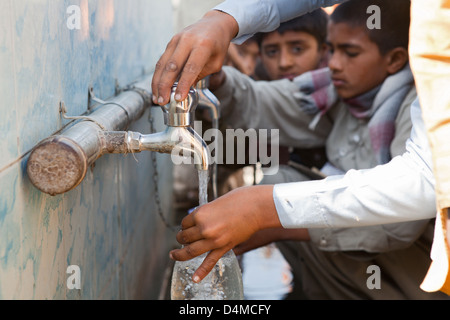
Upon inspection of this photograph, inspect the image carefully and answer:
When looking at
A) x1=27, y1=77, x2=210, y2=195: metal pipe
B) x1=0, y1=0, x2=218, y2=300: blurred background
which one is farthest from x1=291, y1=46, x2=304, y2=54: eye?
x1=27, y1=77, x2=210, y2=195: metal pipe

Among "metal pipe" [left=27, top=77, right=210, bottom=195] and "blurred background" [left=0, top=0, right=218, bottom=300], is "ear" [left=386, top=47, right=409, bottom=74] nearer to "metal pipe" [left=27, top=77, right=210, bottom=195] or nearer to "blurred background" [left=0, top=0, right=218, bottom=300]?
"blurred background" [left=0, top=0, right=218, bottom=300]

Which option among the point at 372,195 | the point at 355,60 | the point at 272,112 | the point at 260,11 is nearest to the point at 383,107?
the point at 355,60

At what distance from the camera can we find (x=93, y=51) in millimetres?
1026

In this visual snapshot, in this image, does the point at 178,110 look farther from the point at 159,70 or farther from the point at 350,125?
the point at 350,125

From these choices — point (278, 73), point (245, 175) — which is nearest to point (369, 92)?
point (278, 73)

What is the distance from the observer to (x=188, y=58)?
2.92 feet

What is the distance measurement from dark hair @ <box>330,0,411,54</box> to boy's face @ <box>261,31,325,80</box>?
669 mm

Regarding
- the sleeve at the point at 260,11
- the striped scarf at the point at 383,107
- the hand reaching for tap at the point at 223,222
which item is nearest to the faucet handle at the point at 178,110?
the hand reaching for tap at the point at 223,222

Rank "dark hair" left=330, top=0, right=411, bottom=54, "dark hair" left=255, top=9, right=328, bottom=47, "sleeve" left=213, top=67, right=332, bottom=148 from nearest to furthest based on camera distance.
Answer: "dark hair" left=330, top=0, right=411, bottom=54 < "sleeve" left=213, top=67, right=332, bottom=148 < "dark hair" left=255, top=9, right=328, bottom=47

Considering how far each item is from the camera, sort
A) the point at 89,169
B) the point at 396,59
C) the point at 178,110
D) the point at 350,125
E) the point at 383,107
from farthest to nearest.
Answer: the point at 350,125 < the point at 396,59 < the point at 383,107 < the point at 89,169 < the point at 178,110

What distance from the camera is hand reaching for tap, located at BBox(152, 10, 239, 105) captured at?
854 millimetres

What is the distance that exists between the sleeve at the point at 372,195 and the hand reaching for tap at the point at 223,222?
3cm

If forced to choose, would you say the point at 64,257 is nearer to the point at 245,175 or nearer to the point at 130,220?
the point at 130,220

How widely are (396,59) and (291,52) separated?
2.50 feet
